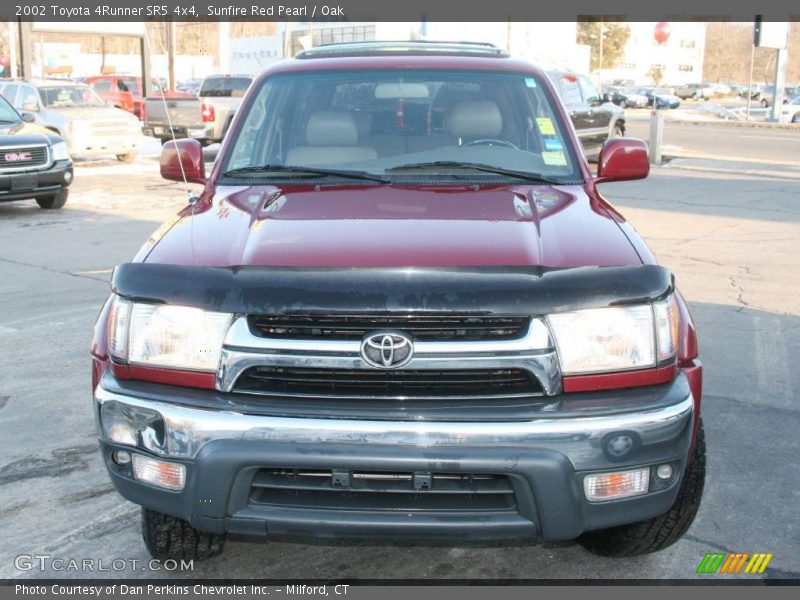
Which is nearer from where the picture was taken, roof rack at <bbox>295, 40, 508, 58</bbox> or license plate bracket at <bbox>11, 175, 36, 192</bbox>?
roof rack at <bbox>295, 40, 508, 58</bbox>

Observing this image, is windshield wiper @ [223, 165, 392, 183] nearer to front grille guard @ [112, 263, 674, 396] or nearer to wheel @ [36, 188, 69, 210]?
front grille guard @ [112, 263, 674, 396]

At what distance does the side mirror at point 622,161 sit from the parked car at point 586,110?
13.7 meters

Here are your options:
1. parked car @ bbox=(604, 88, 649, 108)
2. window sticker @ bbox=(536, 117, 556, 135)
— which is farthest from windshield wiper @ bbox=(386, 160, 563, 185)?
parked car @ bbox=(604, 88, 649, 108)

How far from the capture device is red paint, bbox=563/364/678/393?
2949mm

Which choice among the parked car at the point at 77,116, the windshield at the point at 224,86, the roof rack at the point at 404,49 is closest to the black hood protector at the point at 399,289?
the roof rack at the point at 404,49

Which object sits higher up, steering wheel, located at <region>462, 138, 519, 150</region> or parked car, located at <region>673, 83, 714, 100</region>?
steering wheel, located at <region>462, 138, 519, 150</region>

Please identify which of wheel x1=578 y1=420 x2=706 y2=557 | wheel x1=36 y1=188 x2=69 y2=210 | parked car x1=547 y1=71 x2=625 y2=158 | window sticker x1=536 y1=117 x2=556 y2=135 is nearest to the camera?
wheel x1=578 y1=420 x2=706 y2=557

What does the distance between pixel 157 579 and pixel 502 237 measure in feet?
5.50

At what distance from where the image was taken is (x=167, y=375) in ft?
9.91

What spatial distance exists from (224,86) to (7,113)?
38.1ft

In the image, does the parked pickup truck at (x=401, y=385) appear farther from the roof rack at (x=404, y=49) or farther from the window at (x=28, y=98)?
the window at (x=28, y=98)

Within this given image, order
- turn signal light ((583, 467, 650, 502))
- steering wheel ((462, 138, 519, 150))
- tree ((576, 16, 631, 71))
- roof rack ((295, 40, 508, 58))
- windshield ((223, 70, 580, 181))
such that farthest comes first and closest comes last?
tree ((576, 16, 631, 71)) < roof rack ((295, 40, 508, 58)) < steering wheel ((462, 138, 519, 150)) < windshield ((223, 70, 580, 181)) < turn signal light ((583, 467, 650, 502))

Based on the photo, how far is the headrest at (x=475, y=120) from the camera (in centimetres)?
445

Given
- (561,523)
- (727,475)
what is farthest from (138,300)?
(727,475)
